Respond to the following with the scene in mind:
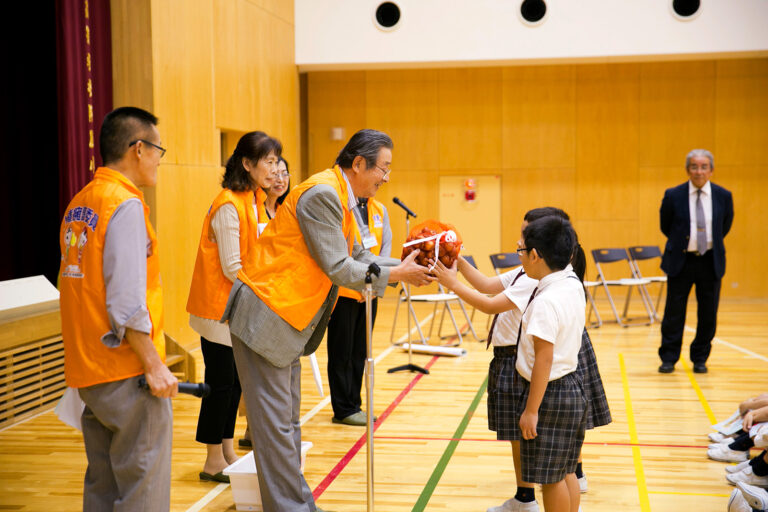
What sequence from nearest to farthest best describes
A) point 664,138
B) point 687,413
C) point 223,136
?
point 687,413 → point 223,136 → point 664,138

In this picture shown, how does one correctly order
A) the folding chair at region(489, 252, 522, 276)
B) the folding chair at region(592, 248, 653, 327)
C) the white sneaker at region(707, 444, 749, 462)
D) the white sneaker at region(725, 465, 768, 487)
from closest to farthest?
the white sneaker at region(725, 465, 768, 487)
the white sneaker at region(707, 444, 749, 462)
the folding chair at region(489, 252, 522, 276)
the folding chair at region(592, 248, 653, 327)

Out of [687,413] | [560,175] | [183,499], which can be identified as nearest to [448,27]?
[560,175]

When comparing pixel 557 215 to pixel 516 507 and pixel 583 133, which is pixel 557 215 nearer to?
pixel 516 507

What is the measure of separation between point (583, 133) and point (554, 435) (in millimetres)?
9260

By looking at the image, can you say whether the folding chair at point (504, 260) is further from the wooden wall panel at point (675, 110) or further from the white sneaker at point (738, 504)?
the white sneaker at point (738, 504)

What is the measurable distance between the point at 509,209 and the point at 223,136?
4.65 m

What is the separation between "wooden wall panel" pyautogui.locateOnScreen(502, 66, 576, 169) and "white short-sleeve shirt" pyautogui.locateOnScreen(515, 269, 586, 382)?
8.90 m

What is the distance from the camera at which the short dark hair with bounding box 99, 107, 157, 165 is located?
8.07 feet

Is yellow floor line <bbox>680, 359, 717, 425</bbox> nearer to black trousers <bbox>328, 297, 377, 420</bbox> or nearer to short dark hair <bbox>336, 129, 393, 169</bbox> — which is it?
black trousers <bbox>328, 297, 377, 420</bbox>

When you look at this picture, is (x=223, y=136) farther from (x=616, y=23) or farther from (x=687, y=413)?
(x=687, y=413)

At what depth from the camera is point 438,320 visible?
9.73 metres

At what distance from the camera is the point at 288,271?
292 cm

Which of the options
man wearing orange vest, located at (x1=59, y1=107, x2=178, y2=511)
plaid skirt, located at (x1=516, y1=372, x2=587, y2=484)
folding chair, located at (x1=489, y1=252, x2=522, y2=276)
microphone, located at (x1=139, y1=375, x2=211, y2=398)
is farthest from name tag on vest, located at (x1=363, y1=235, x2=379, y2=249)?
folding chair, located at (x1=489, y1=252, x2=522, y2=276)

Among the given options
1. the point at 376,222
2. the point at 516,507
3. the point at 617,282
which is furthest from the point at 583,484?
the point at 617,282
